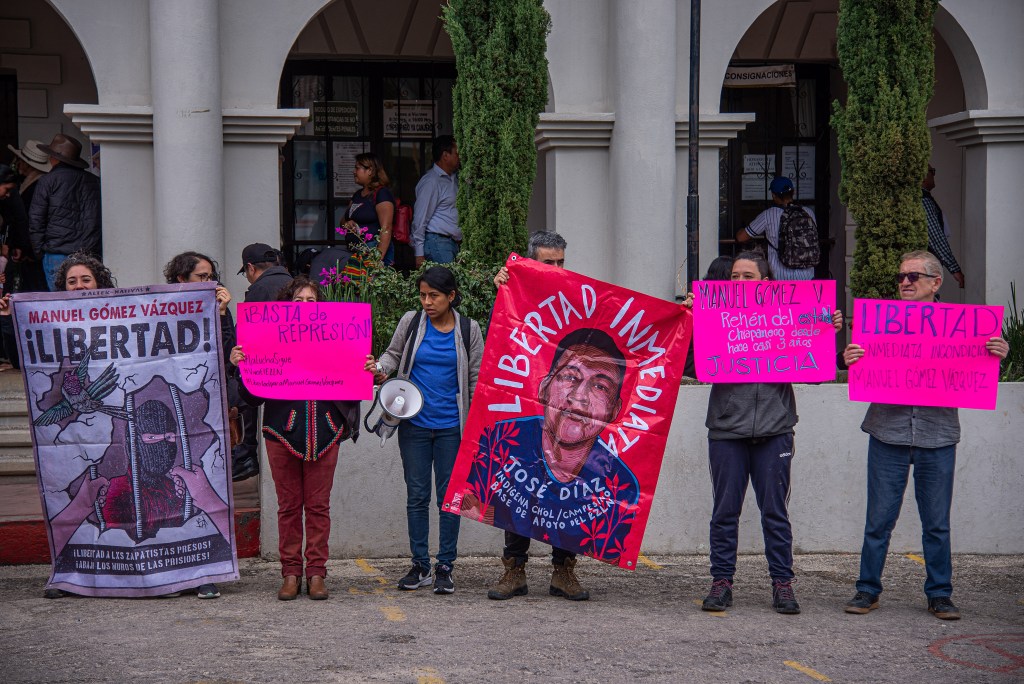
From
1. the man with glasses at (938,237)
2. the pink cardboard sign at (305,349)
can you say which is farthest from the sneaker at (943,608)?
the man with glasses at (938,237)


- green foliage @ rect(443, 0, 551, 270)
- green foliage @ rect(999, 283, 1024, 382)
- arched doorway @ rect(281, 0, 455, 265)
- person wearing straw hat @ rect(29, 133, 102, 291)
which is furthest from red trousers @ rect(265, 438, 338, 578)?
arched doorway @ rect(281, 0, 455, 265)

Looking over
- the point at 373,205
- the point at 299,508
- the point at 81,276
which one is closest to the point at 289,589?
the point at 299,508

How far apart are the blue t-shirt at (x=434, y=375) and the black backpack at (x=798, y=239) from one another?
5.76 meters

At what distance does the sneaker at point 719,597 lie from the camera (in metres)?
6.55

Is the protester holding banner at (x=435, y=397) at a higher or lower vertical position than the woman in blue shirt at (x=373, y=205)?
lower

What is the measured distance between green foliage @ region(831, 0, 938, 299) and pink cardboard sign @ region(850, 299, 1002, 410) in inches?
111

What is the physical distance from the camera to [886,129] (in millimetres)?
9531

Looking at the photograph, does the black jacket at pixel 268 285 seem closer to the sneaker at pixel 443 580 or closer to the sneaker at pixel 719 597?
the sneaker at pixel 443 580

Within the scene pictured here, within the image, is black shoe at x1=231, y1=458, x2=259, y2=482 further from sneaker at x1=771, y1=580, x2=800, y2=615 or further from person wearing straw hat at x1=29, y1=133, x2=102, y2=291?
sneaker at x1=771, y1=580, x2=800, y2=615

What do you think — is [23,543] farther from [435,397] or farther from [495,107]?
[495,107]

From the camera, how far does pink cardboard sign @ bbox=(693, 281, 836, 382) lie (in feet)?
21.8

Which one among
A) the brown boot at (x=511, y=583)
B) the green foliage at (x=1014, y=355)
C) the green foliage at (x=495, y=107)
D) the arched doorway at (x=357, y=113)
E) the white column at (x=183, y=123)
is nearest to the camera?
the brown boot at (x=511, y=583)

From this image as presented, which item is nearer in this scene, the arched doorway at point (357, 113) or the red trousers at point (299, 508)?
the red trousers at point (299, 508)

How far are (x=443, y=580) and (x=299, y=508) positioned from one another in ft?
2.85
